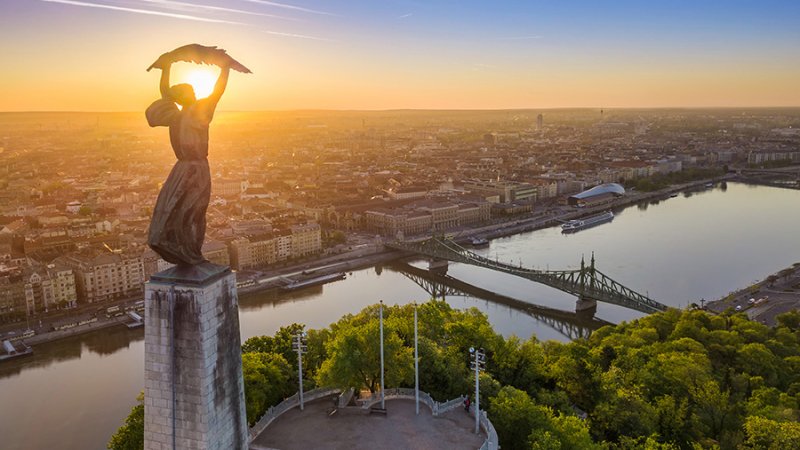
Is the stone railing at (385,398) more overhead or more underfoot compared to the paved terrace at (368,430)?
more overhead

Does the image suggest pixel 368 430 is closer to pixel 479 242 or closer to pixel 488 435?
pixel 488 435

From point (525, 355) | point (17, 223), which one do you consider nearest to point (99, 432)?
point (525, 355)

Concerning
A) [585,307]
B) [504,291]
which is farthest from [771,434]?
[504,291]

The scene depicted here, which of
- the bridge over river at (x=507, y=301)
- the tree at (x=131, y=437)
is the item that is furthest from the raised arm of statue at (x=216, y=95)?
the bridge over river at (x=507, y=301)

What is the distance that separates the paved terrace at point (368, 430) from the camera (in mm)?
14836

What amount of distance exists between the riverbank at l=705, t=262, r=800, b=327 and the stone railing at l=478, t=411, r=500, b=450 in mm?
25412

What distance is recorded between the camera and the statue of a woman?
10.5 m

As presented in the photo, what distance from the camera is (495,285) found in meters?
46.8

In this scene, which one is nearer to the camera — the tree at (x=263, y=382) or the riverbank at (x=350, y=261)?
the tree at (x=263, y=382)

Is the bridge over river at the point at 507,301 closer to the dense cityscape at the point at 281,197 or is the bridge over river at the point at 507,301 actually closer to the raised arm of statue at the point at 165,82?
the dense cityscape at the point at 281,197

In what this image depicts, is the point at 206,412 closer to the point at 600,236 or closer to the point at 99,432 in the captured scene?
the point at 99,432

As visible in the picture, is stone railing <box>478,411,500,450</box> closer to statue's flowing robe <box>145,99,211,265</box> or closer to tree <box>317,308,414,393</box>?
tree <box>317,308,414,393</box>

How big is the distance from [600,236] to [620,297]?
25392 mm

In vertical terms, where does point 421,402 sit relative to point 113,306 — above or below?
above
